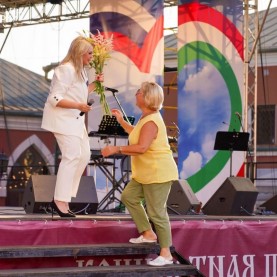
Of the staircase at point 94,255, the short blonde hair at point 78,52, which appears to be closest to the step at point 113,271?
the staircase at point 94,255

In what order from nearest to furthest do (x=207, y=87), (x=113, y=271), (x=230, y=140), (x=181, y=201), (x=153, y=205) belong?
1. (x=113, y=271)
2. (x=153, y=205)
3. (x=181, y=201)
4. (x=230, y=140)
5. (x=207, y=87)

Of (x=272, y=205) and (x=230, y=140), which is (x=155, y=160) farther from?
(x=272, y=205)

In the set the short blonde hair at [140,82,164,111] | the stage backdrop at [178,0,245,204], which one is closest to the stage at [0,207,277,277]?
the short blonde hair at [140,82,164,111]

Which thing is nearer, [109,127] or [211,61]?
[109,127]

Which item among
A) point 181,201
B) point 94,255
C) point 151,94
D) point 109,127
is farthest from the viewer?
point 109,127

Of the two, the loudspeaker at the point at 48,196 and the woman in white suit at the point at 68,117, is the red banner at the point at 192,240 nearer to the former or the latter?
the woman in white suit at the point at 68,117

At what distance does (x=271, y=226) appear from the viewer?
913cm

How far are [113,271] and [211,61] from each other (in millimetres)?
7735

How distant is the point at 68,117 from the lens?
7871 mm

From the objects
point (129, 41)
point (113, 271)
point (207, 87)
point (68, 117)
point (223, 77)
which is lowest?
point (113, 271)

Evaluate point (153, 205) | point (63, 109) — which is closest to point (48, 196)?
point (63, 109)

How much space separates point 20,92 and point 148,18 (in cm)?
2187

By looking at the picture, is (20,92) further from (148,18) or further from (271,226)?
(271,226)

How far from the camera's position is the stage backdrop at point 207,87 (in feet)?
46.5
